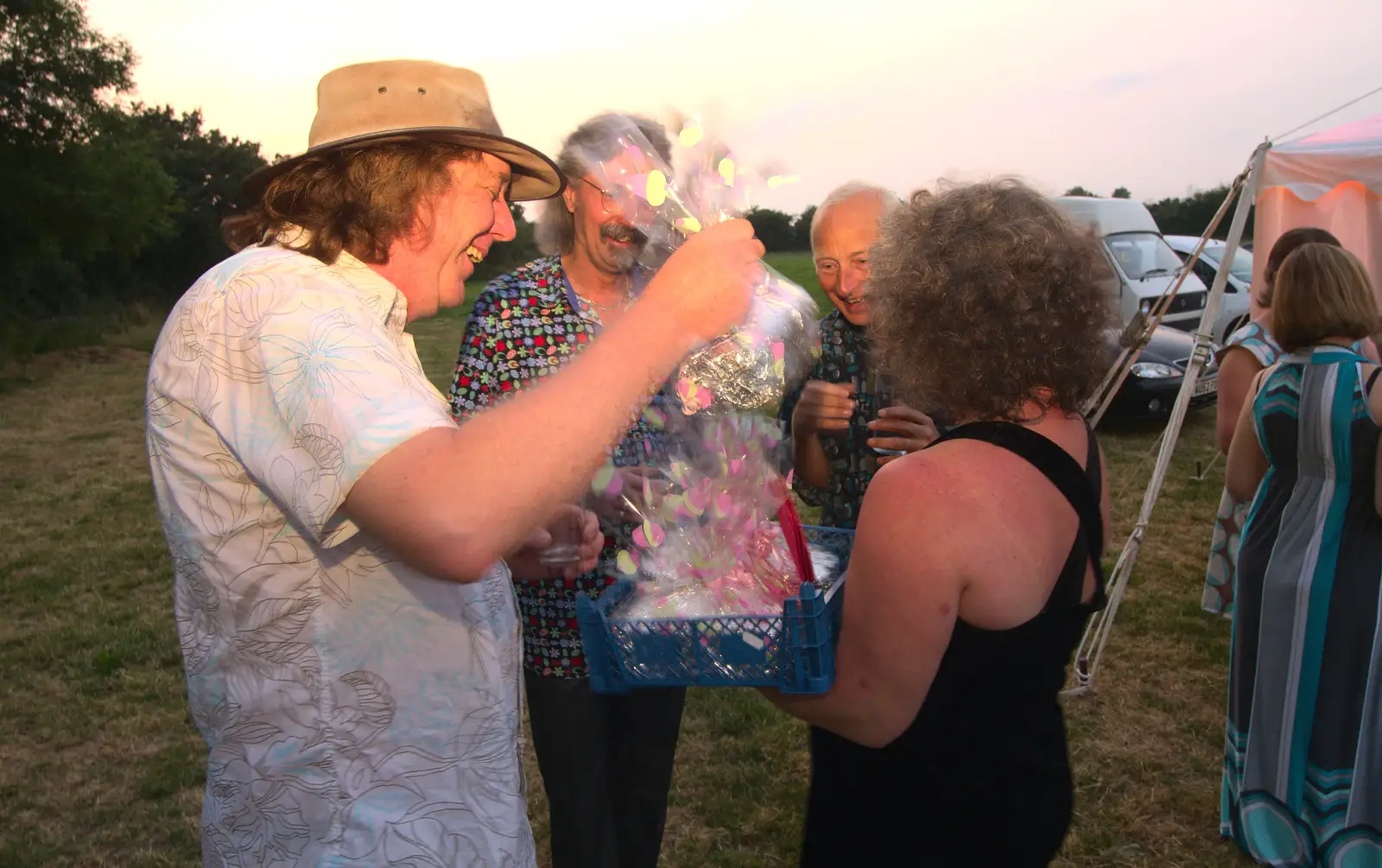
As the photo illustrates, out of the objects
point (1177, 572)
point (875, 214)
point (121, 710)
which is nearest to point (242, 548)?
point (875, 214)

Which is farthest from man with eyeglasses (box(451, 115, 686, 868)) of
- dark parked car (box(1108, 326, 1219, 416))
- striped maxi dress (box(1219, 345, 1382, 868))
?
dark parked car (box(1108, 326, 1219, 416))

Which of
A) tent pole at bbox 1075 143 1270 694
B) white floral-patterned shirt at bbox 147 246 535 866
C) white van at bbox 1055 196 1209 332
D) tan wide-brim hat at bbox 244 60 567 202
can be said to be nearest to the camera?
white floral-patterned shirt at bbox 147 246 535 866

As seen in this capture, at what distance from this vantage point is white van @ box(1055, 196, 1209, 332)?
11.1 metres

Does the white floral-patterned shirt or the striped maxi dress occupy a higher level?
the white floral-patterned shirt

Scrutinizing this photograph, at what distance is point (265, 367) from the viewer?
1055mm

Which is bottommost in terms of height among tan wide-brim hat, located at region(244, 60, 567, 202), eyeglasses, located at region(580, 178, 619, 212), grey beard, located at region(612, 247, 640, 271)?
grey beard, located at region(612, 247, 640, 271)

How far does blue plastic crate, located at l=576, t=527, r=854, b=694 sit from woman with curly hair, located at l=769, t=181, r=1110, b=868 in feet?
0.31

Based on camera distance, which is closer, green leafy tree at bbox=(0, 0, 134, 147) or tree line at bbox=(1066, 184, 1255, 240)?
green leafy tree at bbox=(0, 0, 134, 147)

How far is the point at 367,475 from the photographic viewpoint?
96 centimetres

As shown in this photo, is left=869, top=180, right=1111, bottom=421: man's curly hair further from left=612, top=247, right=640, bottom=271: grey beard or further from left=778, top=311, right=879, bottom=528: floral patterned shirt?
left=778, top=311, right=879, bottom=528: floral patterned shirt

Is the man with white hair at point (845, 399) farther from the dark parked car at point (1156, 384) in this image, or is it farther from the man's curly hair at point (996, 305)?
the dark parked car at point (1156, 384)

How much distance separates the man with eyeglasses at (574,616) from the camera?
7.34 feet

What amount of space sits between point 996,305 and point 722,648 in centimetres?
74

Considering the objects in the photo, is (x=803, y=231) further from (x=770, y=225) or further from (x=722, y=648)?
(x=722, y=648)
